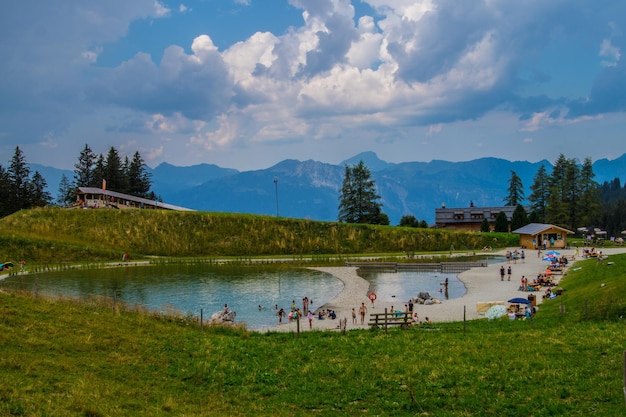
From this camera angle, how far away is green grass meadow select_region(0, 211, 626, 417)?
1488cm

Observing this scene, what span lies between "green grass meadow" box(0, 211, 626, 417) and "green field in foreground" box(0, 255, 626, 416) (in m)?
0.05

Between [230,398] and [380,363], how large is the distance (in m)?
6.02

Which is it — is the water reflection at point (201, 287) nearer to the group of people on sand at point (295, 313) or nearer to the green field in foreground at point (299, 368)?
the group of people on sand at point (295, 313)

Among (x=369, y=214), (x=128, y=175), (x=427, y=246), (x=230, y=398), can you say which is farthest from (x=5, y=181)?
(x=230, y=398)

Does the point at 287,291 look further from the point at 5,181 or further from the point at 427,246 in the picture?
the point at 5,181

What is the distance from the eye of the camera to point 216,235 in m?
92.2

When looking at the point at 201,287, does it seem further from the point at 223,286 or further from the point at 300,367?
the point at 300,367

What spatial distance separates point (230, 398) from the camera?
16500mm

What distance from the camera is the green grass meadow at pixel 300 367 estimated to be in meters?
14.9

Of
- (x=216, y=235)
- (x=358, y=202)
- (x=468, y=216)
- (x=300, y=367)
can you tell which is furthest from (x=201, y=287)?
(x=468, y=216)

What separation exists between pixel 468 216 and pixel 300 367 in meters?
121

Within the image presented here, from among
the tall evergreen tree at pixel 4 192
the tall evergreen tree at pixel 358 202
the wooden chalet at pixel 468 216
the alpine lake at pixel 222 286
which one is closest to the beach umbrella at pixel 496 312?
the alpine lake at pixel 222 286

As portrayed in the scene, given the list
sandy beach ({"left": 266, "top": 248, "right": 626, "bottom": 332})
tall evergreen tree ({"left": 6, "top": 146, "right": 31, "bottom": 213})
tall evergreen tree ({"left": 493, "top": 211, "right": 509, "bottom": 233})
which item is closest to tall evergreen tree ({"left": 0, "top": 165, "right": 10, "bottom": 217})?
tall evergreen tree ({"left": 6, "top": 146, "right": 31, "bottom": 213})

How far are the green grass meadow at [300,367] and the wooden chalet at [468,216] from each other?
10756 centimetres
